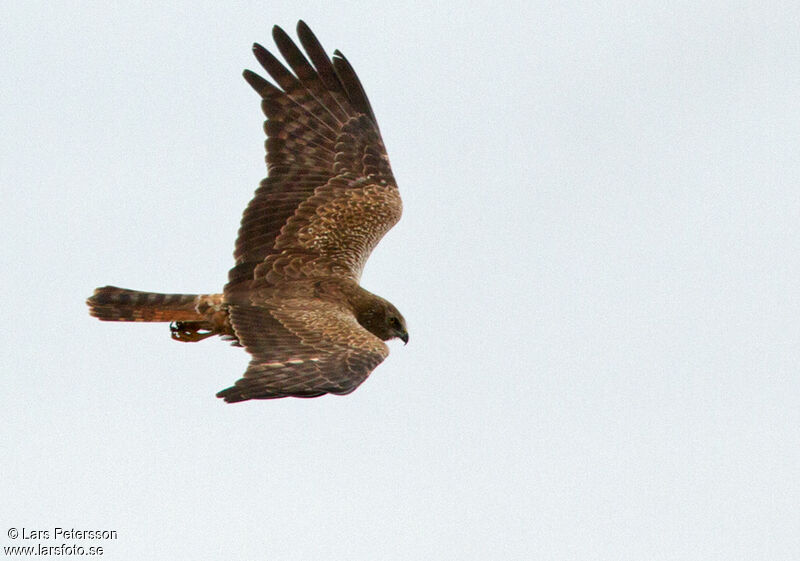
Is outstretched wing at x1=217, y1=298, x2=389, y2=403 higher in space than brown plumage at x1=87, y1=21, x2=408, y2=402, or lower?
lower

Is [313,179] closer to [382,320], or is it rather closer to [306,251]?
[306,251]

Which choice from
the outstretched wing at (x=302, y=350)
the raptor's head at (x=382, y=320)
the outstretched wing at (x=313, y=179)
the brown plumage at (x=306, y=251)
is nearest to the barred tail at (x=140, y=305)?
the brown plumage at (x=306, y=251)

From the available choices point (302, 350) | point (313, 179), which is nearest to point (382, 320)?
point (302, 350)

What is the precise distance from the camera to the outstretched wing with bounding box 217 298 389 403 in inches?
525

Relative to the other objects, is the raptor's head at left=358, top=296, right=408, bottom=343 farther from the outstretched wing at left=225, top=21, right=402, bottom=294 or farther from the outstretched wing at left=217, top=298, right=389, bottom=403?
the outstretched wing at left=225, top=21, right=402, bottom=294

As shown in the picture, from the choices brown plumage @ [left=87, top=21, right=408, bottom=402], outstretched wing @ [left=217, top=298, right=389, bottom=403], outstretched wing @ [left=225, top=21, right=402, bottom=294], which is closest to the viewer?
outstretched wing @ [left=217, top=298, right=389, bottom=403]

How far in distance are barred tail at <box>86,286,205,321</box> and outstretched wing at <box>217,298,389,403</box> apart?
2.28 ft

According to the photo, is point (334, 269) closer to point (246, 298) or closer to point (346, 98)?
point (246, 298)

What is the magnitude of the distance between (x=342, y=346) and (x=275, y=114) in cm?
379

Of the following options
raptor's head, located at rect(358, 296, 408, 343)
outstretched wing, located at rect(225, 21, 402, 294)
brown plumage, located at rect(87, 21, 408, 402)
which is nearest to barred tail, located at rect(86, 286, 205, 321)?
brown plumage, located at rect(87, 21, 408, 402)

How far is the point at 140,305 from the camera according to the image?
632 inches

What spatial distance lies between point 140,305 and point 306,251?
183cm

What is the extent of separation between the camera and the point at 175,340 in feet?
53.5

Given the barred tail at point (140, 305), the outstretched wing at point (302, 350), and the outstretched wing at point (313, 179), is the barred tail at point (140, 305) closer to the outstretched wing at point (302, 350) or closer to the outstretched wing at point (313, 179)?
the outstretched wing at point (313, 179)
